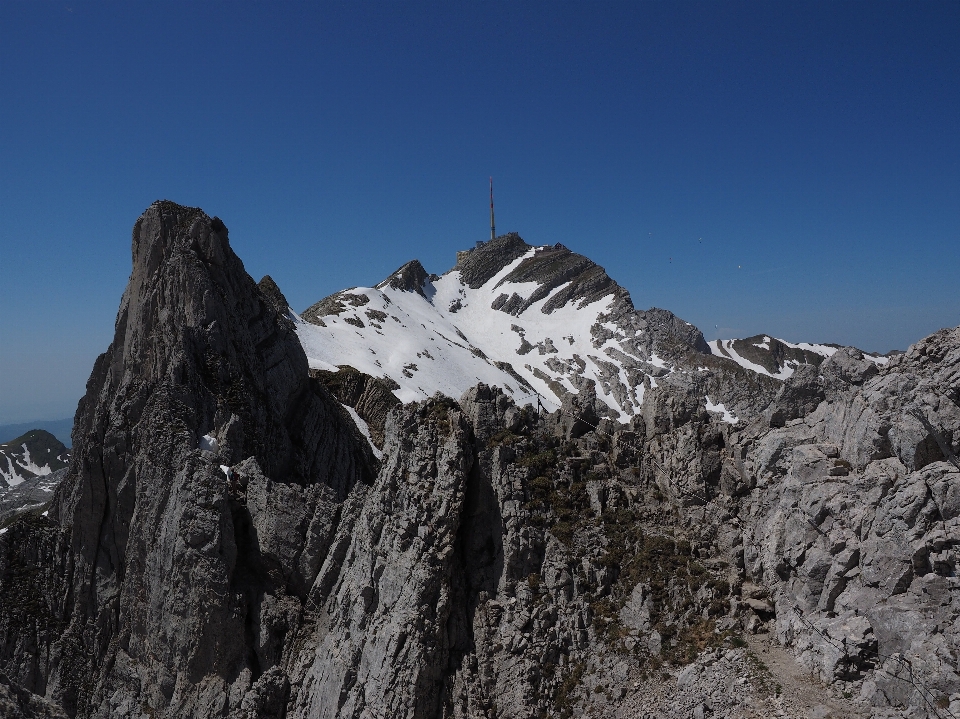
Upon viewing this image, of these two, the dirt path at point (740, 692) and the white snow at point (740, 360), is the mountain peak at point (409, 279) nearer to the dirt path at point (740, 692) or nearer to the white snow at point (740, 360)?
the white snow at point (740, 360)

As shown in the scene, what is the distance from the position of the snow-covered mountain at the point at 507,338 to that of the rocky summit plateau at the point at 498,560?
4560cm

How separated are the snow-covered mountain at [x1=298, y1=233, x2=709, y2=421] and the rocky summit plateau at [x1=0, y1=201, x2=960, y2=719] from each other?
150 ft

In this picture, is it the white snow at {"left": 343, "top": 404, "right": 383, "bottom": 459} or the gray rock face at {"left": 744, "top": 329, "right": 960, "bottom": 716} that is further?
the white snow at {"left": 343, "top": 404, "right": 383, "bottom": 459}

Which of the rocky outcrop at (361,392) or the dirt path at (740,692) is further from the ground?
the rocky outcrop at (361,392)

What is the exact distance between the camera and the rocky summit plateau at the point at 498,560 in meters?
19.2

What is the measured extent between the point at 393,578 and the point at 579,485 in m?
9.05

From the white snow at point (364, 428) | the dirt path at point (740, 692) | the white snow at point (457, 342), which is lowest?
the dirt path at point (740, 692)

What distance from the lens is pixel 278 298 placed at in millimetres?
91875

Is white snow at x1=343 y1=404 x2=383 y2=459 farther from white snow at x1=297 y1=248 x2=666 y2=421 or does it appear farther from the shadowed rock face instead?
white snow at x1=297 y1=248 x2=666 y2=421

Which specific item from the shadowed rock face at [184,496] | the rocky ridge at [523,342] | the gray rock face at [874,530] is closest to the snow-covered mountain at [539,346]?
the rocky ridge at [523,342]

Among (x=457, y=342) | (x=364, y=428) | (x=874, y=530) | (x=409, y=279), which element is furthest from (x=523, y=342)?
(x=874, y=530)

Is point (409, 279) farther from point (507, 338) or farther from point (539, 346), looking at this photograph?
point (539, 346)

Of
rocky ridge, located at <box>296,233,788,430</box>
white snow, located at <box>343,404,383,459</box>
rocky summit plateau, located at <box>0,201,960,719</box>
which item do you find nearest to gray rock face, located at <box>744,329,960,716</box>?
rocky summit plateau, located at <box>0,201,960,719</box>

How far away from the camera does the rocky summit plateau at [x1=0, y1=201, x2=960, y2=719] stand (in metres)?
19.2
